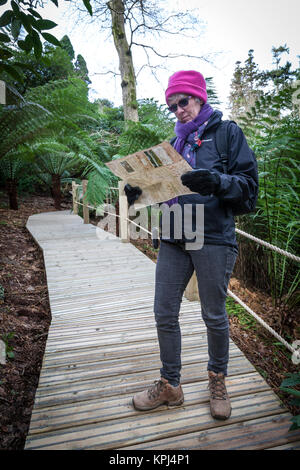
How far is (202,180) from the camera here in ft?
3.36

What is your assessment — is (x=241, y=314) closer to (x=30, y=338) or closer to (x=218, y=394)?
(x=218, y=394)

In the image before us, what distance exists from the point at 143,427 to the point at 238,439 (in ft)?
1.35

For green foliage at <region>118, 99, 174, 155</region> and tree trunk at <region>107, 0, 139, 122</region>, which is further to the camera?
tree trunk at <region>107, 0, 139, 122</region>

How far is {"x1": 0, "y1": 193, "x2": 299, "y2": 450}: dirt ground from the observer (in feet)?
5.11

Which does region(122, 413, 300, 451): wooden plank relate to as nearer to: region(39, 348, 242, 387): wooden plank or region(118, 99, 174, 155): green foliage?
region(39, 348, 242, 387): wooden plank

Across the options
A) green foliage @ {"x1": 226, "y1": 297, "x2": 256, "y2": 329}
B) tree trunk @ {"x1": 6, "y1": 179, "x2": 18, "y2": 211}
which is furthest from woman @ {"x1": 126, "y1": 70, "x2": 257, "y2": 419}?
tree trunk @ {"x1": 6, "y1": 179, "x2": 18, "y2": 211}

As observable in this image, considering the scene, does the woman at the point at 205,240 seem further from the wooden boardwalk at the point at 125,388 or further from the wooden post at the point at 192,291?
the wooden post at the point at 192,291

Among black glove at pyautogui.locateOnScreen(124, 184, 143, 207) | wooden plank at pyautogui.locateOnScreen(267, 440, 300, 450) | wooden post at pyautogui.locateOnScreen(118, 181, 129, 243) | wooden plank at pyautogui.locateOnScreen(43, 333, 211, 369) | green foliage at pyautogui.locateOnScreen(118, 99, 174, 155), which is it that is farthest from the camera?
wooden post at pyautogui.locateOnScreen(118, 181, 129, 243)

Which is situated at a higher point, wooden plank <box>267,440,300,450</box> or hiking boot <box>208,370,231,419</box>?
hiking boot <box>208,370,231,419</box>

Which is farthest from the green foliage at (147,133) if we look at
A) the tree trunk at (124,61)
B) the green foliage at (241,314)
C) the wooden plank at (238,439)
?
the wooden plank at (238,439)

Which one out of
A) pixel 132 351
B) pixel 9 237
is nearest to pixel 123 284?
pixel 132 351

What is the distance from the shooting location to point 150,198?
4.11ft

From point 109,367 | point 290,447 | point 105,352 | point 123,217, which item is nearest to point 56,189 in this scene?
point 123,217

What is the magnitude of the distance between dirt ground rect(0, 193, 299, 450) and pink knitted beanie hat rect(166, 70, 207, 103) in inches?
61.1
